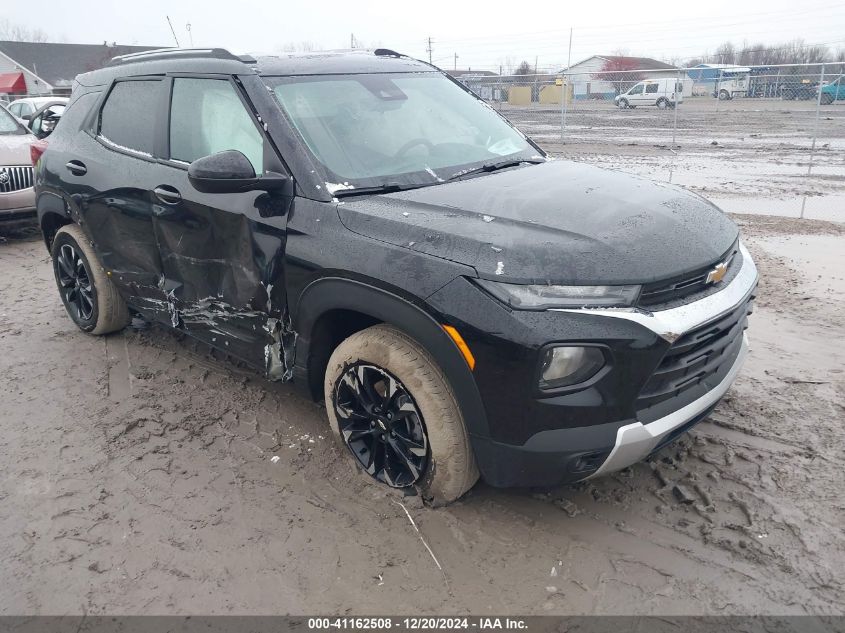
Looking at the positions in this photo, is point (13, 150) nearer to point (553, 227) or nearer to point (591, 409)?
point (553, 227)

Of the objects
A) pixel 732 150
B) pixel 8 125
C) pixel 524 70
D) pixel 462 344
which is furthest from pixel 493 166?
pixel 524 70

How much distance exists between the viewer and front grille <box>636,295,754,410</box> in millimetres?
2506

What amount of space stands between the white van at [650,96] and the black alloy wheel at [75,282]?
34137mm

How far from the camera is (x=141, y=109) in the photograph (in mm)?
4066

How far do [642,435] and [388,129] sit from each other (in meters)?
1.97

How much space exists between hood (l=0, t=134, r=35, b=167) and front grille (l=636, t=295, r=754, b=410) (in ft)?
28.3

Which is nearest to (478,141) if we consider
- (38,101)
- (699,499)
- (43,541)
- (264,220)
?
(264,220)

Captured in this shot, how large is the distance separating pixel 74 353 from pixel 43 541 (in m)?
2.32

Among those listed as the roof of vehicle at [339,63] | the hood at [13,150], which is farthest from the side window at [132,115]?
the hood at [13,150]

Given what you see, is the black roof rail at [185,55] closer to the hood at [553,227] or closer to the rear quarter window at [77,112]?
the rear quarter window at [77,112]

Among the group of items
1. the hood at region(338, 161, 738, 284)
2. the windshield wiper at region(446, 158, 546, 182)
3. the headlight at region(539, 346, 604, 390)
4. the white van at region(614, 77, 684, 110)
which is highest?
the white van at region(614, 77, 684, 110)

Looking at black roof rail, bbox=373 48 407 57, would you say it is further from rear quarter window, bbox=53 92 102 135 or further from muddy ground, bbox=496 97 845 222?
muddy ground, bbox=496 97 845 222

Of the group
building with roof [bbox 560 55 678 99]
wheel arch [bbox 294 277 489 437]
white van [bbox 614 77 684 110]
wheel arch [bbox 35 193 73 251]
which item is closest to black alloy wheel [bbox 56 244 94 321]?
wheel arch [bbox 35 193 73 251]

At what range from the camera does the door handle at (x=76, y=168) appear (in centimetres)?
440
